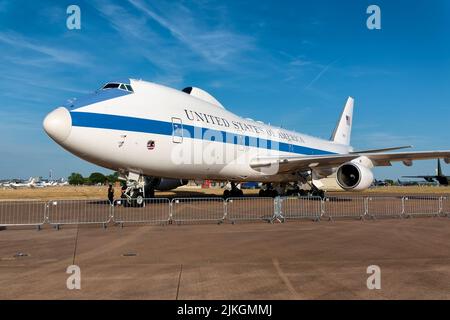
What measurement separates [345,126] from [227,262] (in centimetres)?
3539

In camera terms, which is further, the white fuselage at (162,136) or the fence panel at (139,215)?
the white fuselage at (162,136)

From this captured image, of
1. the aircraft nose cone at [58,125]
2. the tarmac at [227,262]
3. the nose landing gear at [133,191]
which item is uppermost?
the aircraft nose cone at [58,125]

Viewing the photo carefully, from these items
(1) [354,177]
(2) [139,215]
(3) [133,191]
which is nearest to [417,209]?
(1) [354,177]

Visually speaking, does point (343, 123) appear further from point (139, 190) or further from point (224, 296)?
point (224, 296)

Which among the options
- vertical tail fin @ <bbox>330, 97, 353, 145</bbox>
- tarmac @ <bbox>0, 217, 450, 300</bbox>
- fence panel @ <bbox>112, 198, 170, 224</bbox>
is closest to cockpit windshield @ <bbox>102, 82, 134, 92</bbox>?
fence panel @ <bbox>112, 198, 170, 224</bbox>

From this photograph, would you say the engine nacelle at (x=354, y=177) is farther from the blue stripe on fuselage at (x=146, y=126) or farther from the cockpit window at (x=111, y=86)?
the cockpit window at (x=111, y=86)

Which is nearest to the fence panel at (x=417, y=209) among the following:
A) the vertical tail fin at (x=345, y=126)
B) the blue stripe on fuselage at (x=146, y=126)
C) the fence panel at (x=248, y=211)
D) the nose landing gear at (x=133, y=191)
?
the fence panel at (x=248, y=211)

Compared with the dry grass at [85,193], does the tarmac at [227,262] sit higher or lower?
lower

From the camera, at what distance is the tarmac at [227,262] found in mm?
4855

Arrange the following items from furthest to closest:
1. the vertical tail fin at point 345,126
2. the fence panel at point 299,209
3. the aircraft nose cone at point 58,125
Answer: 1. the vertical tail fin at point 345,126
2. the fence panel at point 299,209
3. the aircraft nose cone at point 58,125

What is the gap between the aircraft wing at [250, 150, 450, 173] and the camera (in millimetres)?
20969

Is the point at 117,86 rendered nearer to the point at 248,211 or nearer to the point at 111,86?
the point at 111,86

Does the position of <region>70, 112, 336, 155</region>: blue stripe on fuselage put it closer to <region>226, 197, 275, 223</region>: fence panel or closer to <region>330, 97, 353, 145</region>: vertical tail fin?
<region>226, 197, 275, 223</region>: fence panel
